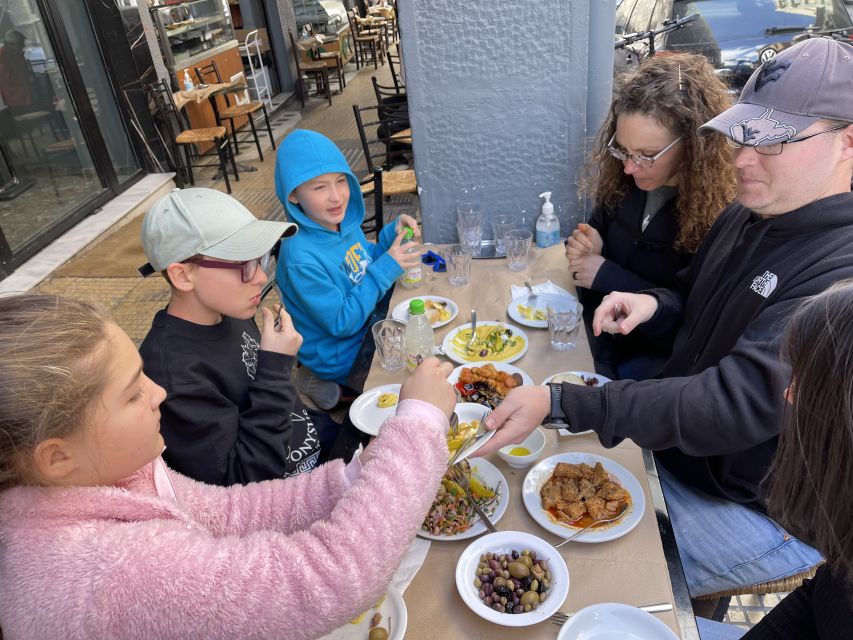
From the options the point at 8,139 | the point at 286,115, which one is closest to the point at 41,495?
the point at 8,139

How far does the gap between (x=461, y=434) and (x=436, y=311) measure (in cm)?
101

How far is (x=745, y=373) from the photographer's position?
5.13 feet

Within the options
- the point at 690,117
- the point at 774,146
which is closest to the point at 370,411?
the point at 774,146

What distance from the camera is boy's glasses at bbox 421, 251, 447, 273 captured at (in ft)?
9.79

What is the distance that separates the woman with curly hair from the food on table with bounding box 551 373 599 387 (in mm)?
616

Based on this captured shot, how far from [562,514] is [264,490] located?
0.78 m

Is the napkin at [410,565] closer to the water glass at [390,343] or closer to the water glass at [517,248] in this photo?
the water glass at [390,343]

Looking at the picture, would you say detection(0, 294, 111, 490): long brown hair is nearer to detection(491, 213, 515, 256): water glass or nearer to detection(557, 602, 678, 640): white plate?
detection(557, 602, 678, 640): white plate

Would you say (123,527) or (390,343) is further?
(390,343)

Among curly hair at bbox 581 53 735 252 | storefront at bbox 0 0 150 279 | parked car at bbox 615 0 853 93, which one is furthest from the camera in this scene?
storefront at bbox 0 0 150 279

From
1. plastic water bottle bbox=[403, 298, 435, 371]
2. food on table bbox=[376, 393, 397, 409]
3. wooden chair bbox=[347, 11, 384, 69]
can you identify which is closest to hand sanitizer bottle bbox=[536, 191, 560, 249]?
plastic water bottle bbox=[403, 298, 435, 371]

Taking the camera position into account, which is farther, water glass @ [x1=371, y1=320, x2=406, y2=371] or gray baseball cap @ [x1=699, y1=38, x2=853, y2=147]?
water glass @ [x1=371, y1=320, x2=406, y2=371]

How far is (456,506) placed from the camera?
5.21ft

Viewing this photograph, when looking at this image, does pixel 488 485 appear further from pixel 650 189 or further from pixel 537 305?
pixel 650 189
